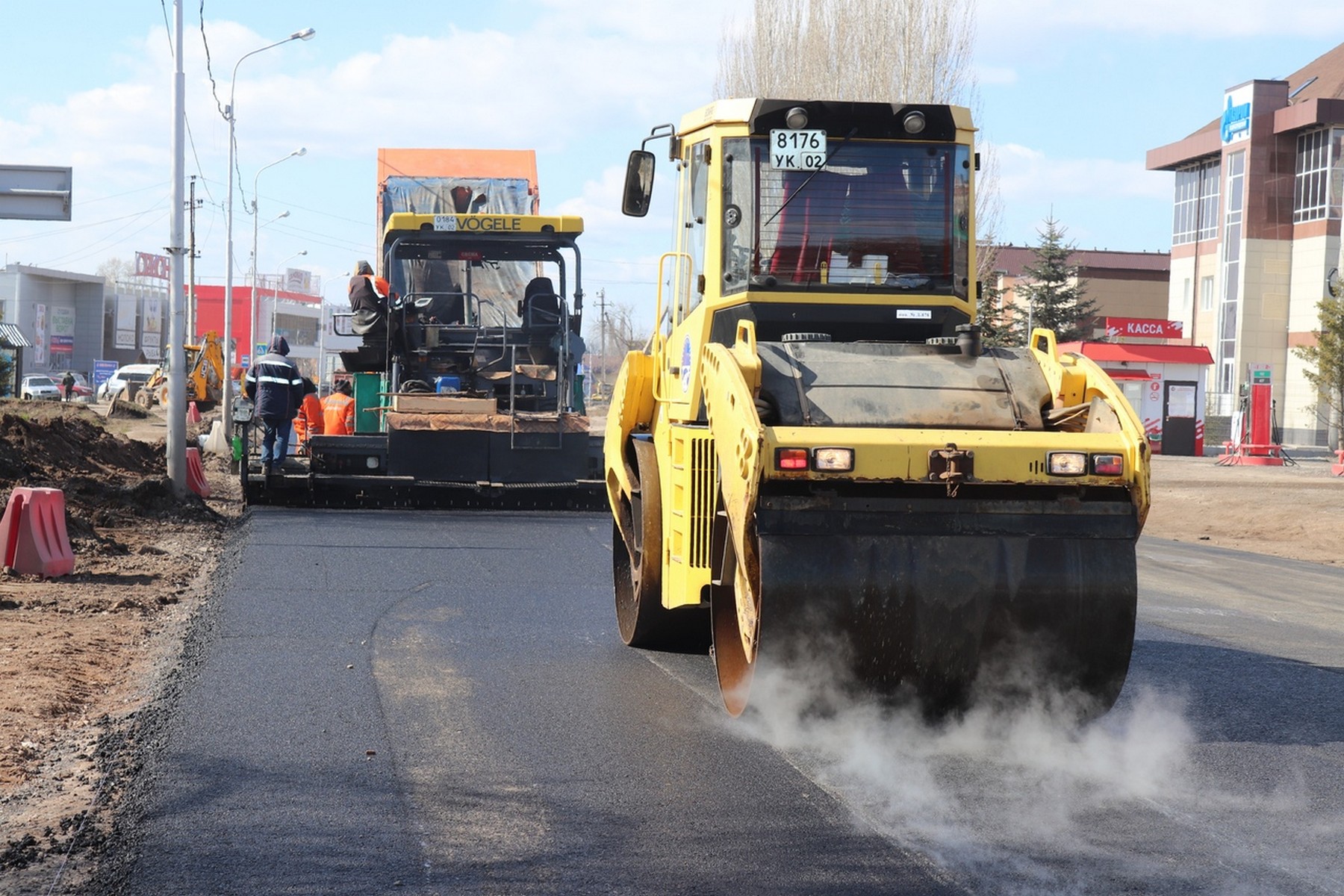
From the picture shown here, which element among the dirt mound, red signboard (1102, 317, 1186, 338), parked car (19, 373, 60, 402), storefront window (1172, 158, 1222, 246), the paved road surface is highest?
storefront window (1172, 158, 1222, 246)

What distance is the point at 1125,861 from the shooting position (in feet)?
14.9

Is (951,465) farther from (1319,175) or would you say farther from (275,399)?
(1319,175)

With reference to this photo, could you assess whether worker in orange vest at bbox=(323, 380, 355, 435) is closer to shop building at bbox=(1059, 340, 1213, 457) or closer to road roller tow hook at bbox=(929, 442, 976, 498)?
road roller tow hook at bbox=(929, 442, 976, 498)

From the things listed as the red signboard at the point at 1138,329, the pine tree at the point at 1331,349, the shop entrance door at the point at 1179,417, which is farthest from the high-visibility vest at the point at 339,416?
the red signboard at the point at 1138,329

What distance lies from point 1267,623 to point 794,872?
22.2 ft

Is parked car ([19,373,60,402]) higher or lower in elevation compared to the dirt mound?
higher

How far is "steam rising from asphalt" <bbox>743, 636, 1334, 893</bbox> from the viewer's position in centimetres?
450

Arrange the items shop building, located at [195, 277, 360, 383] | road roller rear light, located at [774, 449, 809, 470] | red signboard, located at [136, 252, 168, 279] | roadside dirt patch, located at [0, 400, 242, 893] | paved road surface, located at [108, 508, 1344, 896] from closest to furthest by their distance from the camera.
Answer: paved road surface, located at [108, 508, 1344, 896], roadside dirt patch, located at [0, 400, 242, 893], road roller rear light, located at [774, 449, 809, 470], shop building, located at [195, 277, 360, 383], red signboard, located at [136, 252, 168, 279]

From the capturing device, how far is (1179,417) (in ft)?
121

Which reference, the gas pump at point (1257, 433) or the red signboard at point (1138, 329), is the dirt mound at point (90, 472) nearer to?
the gas pump at point (1257, 433)

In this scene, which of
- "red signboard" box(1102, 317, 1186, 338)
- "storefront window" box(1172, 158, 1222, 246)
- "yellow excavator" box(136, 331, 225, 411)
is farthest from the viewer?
"storefront window" box(1172, 158, 1222, 246)

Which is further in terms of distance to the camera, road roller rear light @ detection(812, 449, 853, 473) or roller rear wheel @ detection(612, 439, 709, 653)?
roller rear wheel @ detection(612, 439, 709, 653)

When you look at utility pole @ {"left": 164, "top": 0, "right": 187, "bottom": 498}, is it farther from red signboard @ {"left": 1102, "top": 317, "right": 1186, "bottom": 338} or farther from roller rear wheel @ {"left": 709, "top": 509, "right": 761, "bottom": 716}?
red signboard @ {"left": 1102, "top": 317, "right": 1186, "bottom": 338}

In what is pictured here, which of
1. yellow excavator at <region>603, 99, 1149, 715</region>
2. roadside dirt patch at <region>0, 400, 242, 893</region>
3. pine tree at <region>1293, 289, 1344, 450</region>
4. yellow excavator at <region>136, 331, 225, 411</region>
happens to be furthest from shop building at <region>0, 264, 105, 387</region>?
yellow excavator at <region>603, 99, 1149, 715</region>
